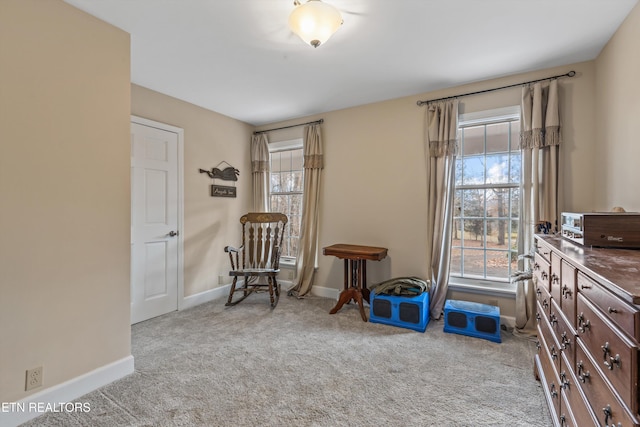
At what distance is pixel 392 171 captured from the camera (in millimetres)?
3443

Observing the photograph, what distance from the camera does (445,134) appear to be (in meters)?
3.05

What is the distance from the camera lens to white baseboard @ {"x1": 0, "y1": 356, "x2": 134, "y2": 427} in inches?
62.2

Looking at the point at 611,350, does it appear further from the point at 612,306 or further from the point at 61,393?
the point at 61,393

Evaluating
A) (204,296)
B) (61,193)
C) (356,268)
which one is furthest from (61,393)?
(356,268)

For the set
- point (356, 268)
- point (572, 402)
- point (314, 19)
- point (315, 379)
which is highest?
point (314, 19)

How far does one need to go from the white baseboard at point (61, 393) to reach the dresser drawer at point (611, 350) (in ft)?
8.62

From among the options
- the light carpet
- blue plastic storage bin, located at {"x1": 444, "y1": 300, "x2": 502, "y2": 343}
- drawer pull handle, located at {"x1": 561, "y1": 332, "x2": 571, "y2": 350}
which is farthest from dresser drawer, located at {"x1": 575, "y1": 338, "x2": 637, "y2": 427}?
blue plastic storage bin, located at {"x1": 444, "y1": 300, "x2": 502, "y2": 343}

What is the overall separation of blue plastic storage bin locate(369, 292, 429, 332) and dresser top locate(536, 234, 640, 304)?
1555 mm

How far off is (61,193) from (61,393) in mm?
1241

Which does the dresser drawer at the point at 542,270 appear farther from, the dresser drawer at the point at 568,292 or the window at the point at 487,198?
the window at the point at 487,198

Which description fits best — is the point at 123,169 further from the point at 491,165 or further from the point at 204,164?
the point at 491,165

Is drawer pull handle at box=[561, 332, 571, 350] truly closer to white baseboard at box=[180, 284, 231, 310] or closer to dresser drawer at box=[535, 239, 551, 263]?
dresser drawer at box=[535, 239, 551, 263]

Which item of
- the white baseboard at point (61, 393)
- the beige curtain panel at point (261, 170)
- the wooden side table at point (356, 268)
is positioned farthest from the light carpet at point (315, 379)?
the beige curtain panel at point (261, 170)

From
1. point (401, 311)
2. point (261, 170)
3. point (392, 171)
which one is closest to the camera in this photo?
point (401, 311)
